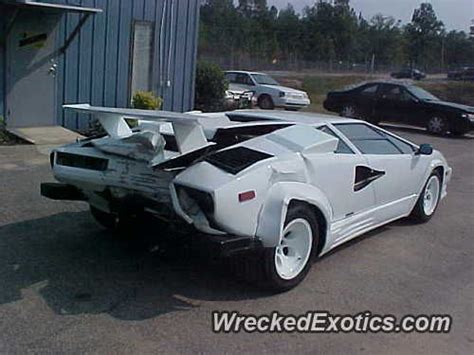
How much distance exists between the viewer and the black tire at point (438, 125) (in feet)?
56.1

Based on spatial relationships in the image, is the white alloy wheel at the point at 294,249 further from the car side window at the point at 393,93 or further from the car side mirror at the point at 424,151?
the car side window at the point at 393,93

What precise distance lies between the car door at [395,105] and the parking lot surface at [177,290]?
38.3ft

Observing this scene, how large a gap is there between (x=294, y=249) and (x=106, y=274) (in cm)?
153

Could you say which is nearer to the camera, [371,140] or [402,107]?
[371,140]

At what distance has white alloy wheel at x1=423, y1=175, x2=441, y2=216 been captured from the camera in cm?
690

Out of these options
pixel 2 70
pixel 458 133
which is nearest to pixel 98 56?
pixel 2 70

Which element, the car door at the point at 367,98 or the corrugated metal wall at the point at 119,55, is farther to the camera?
the car door at the point at 367,98

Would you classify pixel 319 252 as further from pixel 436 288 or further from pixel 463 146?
pixel 463 146

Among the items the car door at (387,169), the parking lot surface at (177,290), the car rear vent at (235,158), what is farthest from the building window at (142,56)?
the car rear vent at (235,158)

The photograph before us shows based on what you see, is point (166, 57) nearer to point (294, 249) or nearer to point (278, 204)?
point (294, 249)

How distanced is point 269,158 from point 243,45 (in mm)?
69499

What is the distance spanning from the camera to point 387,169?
5828 millimetres

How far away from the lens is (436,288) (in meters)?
4.83

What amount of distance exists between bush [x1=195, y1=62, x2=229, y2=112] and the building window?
3.19 m
